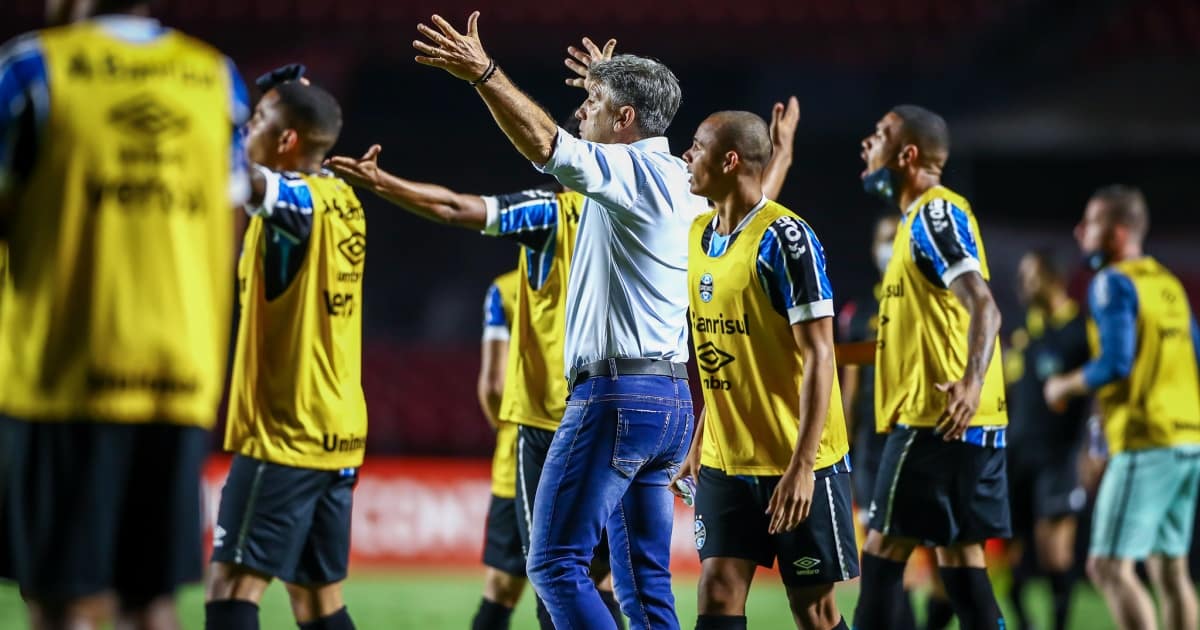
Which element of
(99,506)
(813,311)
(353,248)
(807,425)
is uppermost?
(353,248)

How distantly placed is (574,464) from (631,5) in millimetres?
13838

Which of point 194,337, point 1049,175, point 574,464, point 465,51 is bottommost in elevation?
point 574,464

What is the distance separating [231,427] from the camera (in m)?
4.72

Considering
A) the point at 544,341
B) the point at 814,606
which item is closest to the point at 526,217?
the point at 544,341

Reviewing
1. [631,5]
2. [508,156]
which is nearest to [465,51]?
[508,156]

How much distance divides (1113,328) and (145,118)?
5.07 meters

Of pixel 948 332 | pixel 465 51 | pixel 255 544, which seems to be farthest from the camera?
pixel 948 332

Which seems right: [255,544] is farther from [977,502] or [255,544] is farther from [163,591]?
[977,502]

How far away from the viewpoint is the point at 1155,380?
22.2ft

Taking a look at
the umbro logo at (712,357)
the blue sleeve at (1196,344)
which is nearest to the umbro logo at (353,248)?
the umbro logo at (712,357)

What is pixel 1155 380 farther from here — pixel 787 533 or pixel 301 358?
pixel 301 358

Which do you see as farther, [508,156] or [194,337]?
[508,156]

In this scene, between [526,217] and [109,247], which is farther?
[526,217]

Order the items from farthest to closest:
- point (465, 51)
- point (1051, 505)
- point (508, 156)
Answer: point (508, 156)
point (1051, 505)
point (465, 51)
